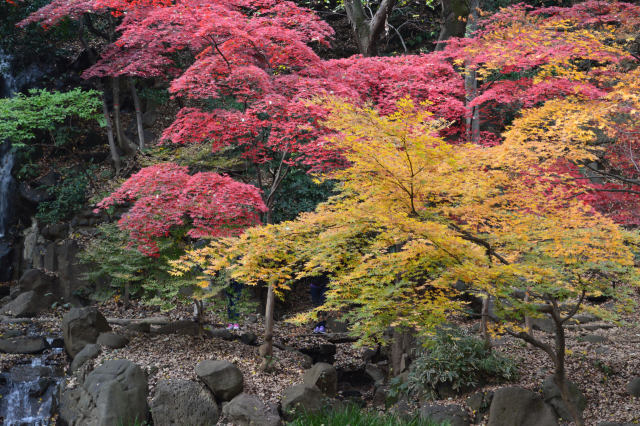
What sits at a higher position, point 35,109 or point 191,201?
point 35,109

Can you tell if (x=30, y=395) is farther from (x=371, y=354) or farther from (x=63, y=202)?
(x=63, y=202)

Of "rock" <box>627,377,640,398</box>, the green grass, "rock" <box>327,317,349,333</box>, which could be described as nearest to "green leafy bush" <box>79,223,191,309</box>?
the green grass

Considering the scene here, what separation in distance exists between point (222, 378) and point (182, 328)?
2.36 m

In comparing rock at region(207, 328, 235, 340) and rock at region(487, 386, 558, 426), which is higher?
rock at region(487, 386, 558, 426)

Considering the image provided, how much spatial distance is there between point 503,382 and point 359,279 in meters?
3.06

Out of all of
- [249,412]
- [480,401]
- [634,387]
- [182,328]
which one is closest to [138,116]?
[182,328]

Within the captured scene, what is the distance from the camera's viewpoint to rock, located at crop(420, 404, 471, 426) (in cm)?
602

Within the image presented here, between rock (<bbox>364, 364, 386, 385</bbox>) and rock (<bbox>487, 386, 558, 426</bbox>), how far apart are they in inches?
110

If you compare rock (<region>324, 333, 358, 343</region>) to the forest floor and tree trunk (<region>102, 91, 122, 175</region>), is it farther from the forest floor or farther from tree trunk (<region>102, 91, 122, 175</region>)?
tree trunk (<region>102, 91, 122, 175</region>)

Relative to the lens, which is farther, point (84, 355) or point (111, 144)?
point (111, 144)

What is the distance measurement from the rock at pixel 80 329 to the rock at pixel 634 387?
28.8ft

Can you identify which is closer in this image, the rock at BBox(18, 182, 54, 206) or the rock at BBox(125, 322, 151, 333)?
the rock at BBox(125, 322, 151, 333)

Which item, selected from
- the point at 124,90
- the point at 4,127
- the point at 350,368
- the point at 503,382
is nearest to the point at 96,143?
the point at 124,90

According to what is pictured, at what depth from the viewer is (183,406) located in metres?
6.43
